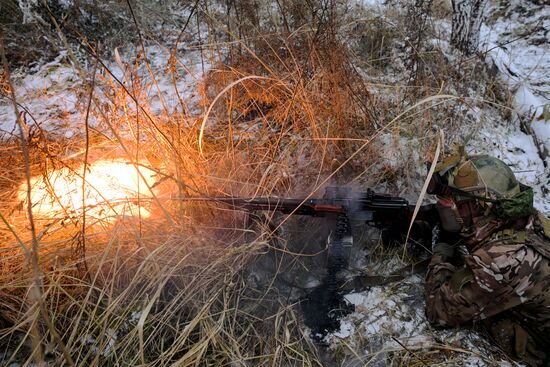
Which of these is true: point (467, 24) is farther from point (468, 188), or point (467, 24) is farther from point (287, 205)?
point (287, 205)

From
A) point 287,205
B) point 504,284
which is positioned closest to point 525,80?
point 504,284

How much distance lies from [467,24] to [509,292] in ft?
9.58

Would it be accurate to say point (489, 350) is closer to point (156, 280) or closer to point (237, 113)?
point (156, 280)

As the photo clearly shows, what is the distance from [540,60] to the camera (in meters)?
3.83

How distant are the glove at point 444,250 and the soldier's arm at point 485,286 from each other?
0.59ft

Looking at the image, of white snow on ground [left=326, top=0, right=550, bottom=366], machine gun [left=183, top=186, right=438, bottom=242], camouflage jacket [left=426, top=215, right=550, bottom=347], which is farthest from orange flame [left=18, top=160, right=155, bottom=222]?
camouflage jacket [left=426, top=215, right=550, bottom=347]

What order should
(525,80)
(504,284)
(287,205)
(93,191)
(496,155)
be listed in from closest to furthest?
1. (504,284)
2. (287,205)
3. (93,191)
4. (496,155)
5. (525,80)

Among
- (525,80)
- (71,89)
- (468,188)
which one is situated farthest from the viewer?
(71,89)

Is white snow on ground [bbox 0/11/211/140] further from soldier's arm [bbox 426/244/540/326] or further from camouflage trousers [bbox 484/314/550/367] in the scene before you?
camouflage trousers [bbox 484/314/550/367]

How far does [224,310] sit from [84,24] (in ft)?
13.6

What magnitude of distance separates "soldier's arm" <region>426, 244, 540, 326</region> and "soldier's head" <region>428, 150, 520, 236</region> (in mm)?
206

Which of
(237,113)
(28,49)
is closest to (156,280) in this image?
(237,113)

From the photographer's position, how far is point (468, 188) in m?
1.96

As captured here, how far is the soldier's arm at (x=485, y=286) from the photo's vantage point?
185 cm
